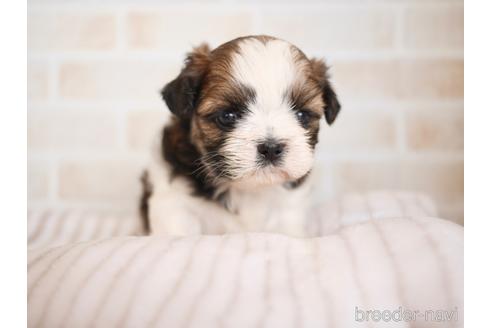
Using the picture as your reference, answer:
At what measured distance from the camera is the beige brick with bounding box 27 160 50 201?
1.40 metres

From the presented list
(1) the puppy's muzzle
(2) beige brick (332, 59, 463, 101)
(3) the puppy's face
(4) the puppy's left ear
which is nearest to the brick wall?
(2) beige brick (332, 59, 463, 101)

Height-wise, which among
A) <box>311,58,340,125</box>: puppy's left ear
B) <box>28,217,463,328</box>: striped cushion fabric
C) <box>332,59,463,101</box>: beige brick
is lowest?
<box>28,217,463,328</box>: striped cushion fabric

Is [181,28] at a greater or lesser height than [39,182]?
greater

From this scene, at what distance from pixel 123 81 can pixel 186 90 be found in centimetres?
59

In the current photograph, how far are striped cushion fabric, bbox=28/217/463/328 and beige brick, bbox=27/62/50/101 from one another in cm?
49

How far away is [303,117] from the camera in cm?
Result: 119

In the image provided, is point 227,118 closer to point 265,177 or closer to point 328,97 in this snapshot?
point 265,177

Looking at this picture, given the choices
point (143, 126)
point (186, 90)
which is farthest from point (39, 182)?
point (186, 90)

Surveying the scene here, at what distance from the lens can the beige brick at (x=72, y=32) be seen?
124cm

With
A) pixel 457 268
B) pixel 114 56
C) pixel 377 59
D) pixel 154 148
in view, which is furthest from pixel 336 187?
pixel 457 268

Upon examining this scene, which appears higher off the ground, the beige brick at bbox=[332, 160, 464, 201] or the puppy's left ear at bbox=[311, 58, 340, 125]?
the puppy's left ear at bbox=[311, 58, 340, 125]

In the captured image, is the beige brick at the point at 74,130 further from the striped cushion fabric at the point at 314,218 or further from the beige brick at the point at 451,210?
the beige brick at the point at 451,210

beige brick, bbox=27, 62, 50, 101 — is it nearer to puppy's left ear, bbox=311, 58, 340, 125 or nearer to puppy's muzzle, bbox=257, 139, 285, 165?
puppy's muzzle, bbox=257, 139, 285, 165
